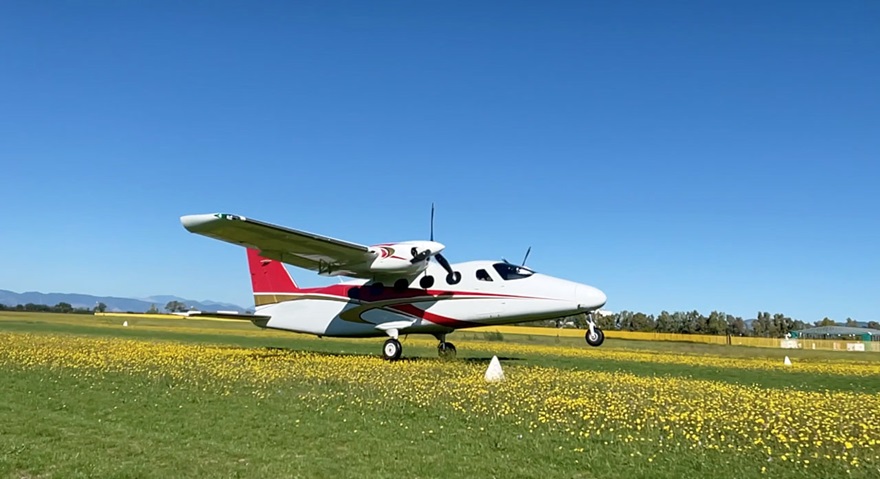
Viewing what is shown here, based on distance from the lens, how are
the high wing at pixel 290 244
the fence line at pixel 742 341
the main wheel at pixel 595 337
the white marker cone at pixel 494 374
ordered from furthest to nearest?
1. the fence line at pixel 742 341
2. the main wheel at pixel 595 337
3. the high wing at pixel 290 244
4. the white marker cone at pixel 494 374

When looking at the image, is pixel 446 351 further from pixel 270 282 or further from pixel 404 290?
pixel 270 282

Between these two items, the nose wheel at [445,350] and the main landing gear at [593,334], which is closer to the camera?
the main landing gear at [593,334]

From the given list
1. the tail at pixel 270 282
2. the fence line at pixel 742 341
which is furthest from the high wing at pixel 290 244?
the fence line at pixel 742 341

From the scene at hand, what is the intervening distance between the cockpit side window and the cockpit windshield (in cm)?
39


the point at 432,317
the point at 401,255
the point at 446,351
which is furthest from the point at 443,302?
the point at 446,351

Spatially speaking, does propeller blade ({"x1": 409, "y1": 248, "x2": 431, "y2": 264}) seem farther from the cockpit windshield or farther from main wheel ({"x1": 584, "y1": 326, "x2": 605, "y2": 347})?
main wheel ({"x1": 584, "y1": 326, "x2": 605, "y2": 347})

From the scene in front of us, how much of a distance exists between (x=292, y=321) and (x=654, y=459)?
65.6 ft

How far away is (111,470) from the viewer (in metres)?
6.65

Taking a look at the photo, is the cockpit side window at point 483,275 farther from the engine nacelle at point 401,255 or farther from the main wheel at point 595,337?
the main wheel at point 595,337

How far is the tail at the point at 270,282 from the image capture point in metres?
25.9

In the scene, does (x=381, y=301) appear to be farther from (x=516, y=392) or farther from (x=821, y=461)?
(x=821, y=461)

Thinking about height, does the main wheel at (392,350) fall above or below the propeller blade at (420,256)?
below

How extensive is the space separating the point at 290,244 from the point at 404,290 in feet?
15.9

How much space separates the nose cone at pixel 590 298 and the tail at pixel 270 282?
12.1 meters
